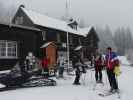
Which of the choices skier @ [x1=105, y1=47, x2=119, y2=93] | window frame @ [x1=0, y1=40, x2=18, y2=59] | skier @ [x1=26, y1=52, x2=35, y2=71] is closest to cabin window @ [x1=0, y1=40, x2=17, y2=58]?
window frame @ [x1=0, y1=40, x2=18, y2=59]

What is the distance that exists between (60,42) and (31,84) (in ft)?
80.7

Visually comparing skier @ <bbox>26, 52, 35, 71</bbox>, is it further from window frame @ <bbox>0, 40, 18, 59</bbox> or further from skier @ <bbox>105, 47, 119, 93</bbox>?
skier @ <bbox>105, 47, 119, 93</bbox>

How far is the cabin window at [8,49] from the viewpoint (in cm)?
2200

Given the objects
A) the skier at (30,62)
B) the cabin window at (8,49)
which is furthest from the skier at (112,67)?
the cabin window at (8,49)

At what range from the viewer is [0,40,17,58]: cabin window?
22.0 m

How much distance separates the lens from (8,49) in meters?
22.3

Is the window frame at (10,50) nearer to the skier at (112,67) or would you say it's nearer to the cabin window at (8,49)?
the cabin window at (8,49)

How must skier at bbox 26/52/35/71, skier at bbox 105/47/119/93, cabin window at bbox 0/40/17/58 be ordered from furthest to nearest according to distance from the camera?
1. cabin window at bbox 0/40/17/58
2. skier at bbox 26/52/35/71
3. skier at bbox 105/47/119/93

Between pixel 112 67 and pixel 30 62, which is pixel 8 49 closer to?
pixel 30 62

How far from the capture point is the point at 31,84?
13094 mm

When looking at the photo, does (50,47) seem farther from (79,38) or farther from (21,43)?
(79,38)

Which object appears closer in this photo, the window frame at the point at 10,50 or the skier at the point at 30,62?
the skier at the point at 30,62

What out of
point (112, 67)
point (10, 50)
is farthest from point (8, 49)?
point (112, 67)

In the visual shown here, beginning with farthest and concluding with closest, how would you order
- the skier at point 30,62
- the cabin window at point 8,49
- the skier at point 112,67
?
the cabin window at point 8,49
the skier at point 30,62
the skier at point 112,67
